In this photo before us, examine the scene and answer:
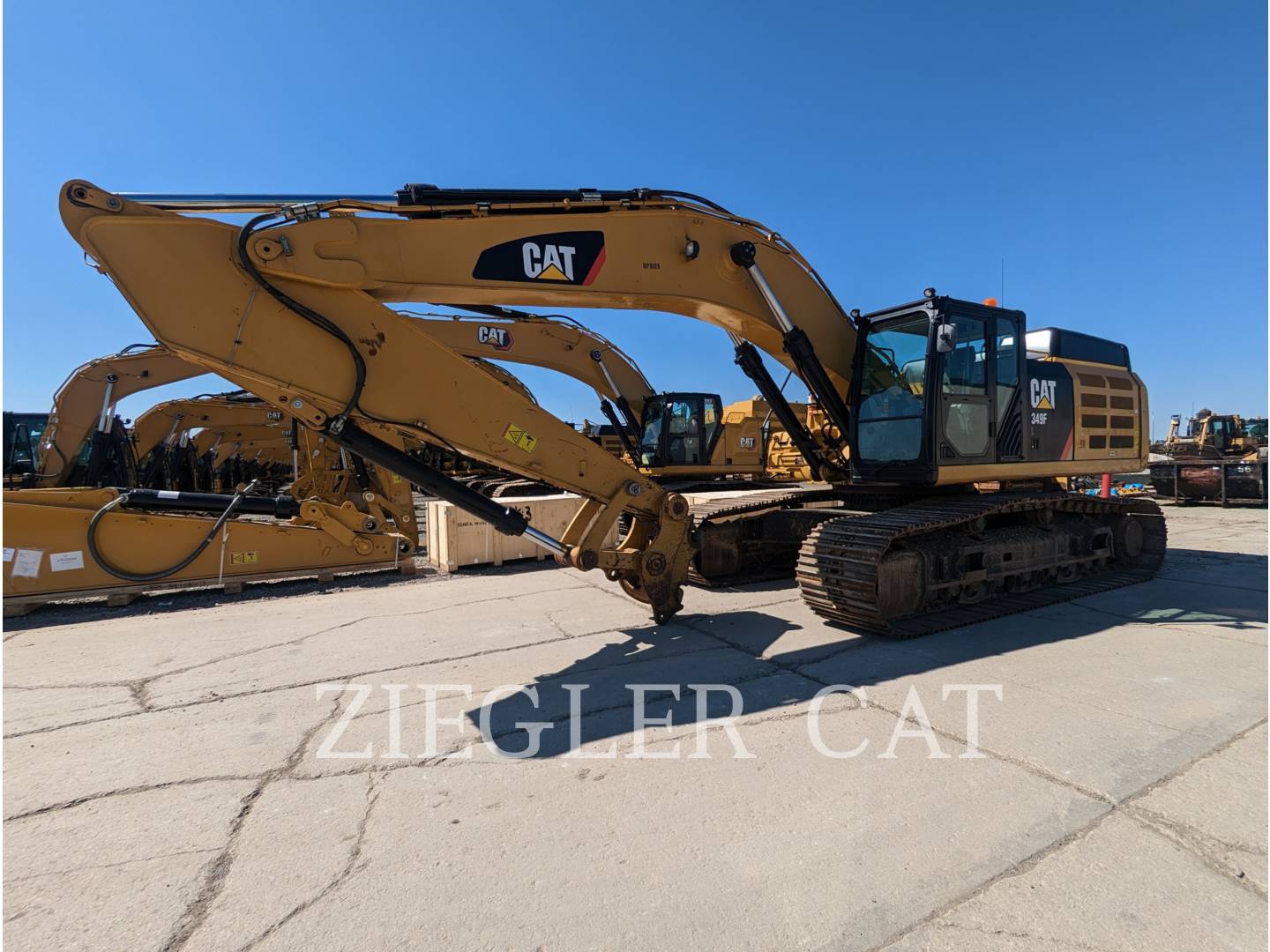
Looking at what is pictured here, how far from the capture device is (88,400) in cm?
1057

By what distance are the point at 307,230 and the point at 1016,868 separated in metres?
4.94

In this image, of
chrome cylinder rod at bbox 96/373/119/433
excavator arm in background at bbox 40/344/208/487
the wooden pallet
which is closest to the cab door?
the wooden pallet

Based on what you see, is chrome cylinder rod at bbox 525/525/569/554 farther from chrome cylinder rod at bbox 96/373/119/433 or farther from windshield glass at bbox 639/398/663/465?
chrome cylinder rod at bbox 96/373/119/433

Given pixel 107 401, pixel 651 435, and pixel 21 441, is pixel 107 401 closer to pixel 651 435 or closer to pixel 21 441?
pixel 21 441

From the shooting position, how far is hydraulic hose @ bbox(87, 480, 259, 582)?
708 cm

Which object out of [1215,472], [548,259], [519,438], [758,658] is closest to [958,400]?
[758,658]

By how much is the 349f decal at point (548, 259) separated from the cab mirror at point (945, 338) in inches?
119

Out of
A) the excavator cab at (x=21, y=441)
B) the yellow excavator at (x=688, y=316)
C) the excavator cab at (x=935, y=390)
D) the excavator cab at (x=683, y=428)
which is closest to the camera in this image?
the yellow excavator at (x=688, y=316)

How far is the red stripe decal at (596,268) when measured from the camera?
16.2 feet

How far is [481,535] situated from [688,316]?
4673 millimetres

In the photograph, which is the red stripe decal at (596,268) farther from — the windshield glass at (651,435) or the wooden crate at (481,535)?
the windshield glass at (651,435)

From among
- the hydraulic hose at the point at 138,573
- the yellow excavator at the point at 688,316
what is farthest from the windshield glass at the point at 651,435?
the hydraulic hose at the point at 138,573

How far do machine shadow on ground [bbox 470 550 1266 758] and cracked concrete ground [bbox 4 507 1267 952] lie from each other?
32 mm

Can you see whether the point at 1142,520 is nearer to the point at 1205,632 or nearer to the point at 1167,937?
the point at 1205,632
